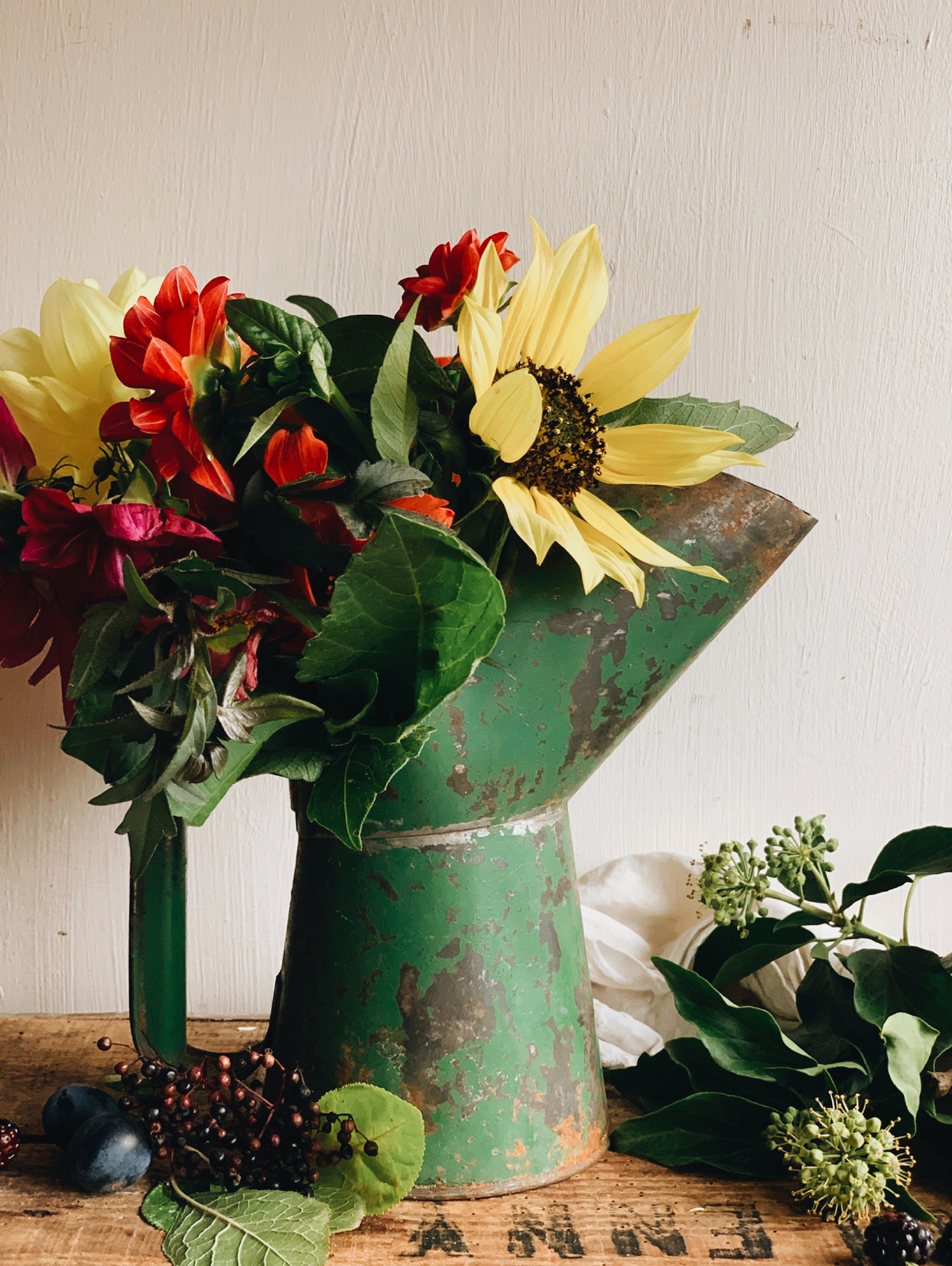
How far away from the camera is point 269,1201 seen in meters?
0.47

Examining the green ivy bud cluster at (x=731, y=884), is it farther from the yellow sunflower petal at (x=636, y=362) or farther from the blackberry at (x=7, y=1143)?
the blackberry at (x=7, y=1143)

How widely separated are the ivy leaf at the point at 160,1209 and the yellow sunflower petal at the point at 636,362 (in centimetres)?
39

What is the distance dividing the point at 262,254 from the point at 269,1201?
56cm

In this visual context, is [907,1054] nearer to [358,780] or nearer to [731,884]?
[731,884]

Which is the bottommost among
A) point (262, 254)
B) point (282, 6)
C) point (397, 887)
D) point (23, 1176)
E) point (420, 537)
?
point (23, 1176)

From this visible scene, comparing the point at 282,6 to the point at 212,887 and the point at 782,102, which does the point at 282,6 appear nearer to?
the point at 782,102

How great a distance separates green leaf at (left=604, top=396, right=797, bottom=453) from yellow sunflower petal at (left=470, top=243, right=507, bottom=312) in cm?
7

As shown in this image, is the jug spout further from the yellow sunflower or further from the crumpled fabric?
the crumpled fabric

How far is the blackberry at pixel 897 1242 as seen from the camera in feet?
1.48

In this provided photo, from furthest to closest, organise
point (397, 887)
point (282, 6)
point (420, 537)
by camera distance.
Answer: point (282, 6) < point (397, 887) < point (420, 537)

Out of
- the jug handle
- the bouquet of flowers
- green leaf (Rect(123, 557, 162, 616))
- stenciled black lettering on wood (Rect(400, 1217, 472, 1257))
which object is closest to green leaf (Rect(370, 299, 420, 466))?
the bouquet of flowers

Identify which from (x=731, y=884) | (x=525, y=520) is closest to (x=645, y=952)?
(x=731, y=884)

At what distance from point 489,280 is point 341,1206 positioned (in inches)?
15.5

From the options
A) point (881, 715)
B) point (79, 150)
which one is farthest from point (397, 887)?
point (79, 150)
